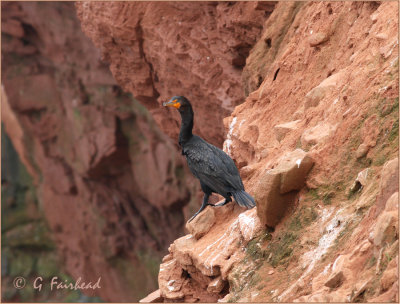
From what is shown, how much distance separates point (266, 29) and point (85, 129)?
1260cm

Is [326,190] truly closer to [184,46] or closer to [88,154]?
[184,46]

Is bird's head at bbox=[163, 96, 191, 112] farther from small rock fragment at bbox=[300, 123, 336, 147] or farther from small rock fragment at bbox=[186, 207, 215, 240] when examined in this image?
small rock fragment at bbox=[300, 123, 336, 147]

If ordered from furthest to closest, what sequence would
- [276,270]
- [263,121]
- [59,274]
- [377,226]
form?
[59,274] → [263,121] → [276,270] → [377,226]

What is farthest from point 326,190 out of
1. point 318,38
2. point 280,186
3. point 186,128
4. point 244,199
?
point 318,38

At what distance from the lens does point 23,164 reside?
87.4 feet

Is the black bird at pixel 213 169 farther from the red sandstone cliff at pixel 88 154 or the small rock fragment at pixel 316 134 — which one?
the red sandstone cliff at pixel 88 154

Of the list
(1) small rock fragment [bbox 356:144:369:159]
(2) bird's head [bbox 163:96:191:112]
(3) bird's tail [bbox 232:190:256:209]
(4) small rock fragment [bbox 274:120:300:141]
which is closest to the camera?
(1) small rock fragment [bbox 356:144:369:159]

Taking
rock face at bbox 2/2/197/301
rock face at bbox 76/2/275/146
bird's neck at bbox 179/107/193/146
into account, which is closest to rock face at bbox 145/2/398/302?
bird's neck at bbox 179/107/193/146

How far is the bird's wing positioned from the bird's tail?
62 mm

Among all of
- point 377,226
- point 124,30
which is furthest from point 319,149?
point 124,30

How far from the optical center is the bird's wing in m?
7.50

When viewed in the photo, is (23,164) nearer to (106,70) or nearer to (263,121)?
(106,70)

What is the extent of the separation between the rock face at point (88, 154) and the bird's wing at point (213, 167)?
12728mm

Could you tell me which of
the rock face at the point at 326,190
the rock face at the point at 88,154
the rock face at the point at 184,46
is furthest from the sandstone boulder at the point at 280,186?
the rock face at the point at 88,154
